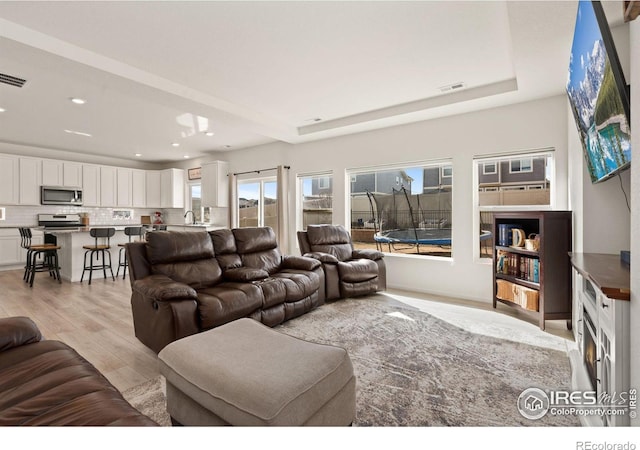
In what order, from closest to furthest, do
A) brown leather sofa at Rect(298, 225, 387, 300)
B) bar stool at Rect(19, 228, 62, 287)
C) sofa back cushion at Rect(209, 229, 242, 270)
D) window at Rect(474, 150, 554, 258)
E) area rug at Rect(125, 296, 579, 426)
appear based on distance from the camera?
area rug at Rect(125, 296, 579, 426), sofa back cushion at Rect(209, 229, 242, 270), window at Rect(474, 150, 554, 258), brown leather sofa at Rect(298, 225, 387, 300), bar stool at Rect(19, 228, 62, 287)

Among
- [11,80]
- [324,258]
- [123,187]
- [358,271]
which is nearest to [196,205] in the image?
[123,187]

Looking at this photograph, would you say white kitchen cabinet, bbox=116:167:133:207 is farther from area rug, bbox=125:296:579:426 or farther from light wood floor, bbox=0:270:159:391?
area rug, bbox=125:296:579:426

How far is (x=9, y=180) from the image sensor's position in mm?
6070

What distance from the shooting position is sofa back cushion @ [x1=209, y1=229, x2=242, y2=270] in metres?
3.43

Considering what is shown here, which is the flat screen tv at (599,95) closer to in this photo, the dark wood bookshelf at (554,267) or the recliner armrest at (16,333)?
the dark wood bookshelf at (554,267)

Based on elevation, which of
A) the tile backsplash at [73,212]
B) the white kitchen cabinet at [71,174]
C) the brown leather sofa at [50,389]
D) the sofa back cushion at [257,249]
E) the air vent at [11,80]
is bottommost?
the brown leather sofa at [50,389]

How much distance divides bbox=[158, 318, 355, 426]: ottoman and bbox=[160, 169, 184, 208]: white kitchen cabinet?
7.11m

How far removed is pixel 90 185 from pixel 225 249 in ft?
18.9

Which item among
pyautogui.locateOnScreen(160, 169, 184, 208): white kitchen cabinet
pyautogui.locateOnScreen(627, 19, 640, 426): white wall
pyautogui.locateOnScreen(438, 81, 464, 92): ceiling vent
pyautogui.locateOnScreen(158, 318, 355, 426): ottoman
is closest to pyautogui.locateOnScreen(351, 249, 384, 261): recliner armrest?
pyautogui.locateOnScreen(438, 81, 464, 92): ceiling vent

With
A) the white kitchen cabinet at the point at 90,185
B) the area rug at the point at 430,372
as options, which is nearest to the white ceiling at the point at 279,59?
the white kitchen cabinet at the point at 90,185

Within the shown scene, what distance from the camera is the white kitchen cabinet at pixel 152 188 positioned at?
8.20m

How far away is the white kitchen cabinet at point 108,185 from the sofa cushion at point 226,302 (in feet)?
20.3

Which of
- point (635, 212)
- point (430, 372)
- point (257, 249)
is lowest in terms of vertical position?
point (430, 372)

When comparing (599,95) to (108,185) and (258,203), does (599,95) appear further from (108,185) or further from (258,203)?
(108,185)
